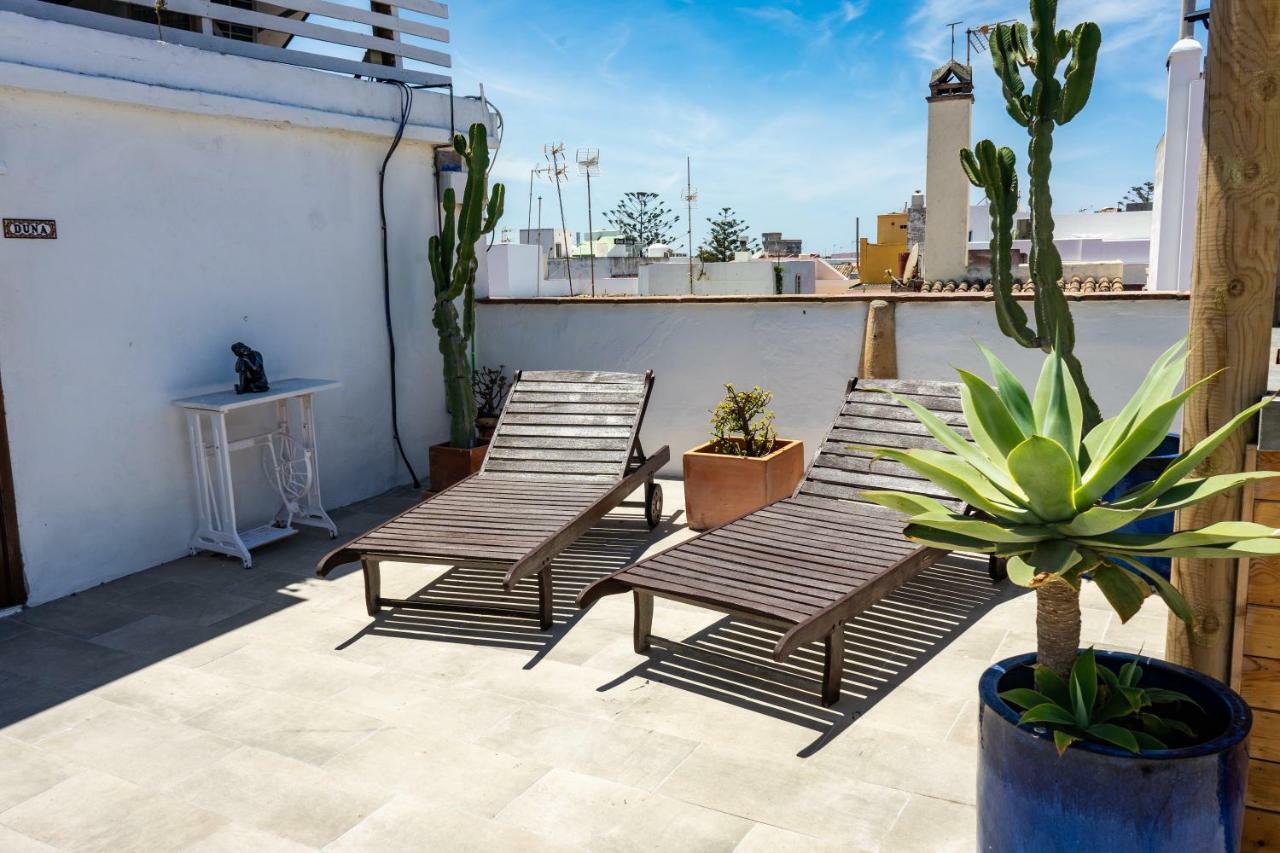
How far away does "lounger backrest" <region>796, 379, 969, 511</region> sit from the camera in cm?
562

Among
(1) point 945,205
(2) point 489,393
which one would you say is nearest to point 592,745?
(2) point 489,393

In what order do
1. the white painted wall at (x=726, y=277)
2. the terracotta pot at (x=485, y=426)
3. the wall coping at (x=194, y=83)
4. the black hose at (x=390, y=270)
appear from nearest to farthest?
the wall coping at (x=194, y=83), the black hose at (x=390, y=270), the terracotta pot at (x=485, y=426), the white painted wall at (x=726, y=277)

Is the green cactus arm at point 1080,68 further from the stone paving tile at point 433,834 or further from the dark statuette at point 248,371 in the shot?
the dark statuette at point 248,371

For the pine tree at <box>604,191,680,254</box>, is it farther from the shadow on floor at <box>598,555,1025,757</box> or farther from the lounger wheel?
the shadow on floor at <box>598,555,1025,757</box>

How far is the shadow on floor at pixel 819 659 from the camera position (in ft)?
13.5

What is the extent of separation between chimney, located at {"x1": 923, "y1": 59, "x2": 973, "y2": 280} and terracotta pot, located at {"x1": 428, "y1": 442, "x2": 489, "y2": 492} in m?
10.1

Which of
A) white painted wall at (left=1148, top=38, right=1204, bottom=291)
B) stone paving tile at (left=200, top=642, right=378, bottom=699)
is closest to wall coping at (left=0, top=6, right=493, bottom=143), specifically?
stone paving tile at (left=200, top=642, right=378, bottom=699)

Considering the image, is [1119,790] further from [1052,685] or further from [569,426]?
[569,426]

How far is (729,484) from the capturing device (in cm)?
646

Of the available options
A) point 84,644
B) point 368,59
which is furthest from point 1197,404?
point 368,59

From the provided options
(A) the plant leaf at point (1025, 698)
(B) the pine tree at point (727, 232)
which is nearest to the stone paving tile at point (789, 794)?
(A) the plant leaf at point (1025, 698)

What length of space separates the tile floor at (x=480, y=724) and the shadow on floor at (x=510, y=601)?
3cm

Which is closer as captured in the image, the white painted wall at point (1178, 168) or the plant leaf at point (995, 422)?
the plant leaf at point (995, 422)

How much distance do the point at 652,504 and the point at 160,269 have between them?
3.54m
